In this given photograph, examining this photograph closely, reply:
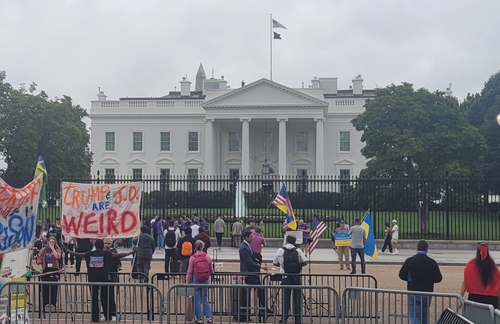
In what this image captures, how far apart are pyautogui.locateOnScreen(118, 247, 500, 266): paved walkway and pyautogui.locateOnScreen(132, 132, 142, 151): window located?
41.4 meters

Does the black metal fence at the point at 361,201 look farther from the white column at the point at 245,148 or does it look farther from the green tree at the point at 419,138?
the white column at the point at 245,148

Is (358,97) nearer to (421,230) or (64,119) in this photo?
Result: (64,119)

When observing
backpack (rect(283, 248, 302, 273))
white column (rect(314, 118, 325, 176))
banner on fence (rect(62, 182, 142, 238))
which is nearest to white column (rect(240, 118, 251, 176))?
white column (rect(314, 118, 325, 176))

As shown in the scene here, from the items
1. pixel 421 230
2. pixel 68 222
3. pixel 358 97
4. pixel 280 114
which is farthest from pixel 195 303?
pixel 358 97

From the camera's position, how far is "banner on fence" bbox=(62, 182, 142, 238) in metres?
10.6

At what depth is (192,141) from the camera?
6481 cm

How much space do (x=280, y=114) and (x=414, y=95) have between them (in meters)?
24.3

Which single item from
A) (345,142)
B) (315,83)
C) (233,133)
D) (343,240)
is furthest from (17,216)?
(315,83)

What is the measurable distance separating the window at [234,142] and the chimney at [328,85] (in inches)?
527

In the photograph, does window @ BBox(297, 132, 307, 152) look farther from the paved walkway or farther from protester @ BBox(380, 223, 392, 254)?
protester @ BBox(380, 223, 392, 254)

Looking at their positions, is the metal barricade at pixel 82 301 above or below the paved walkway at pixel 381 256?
above

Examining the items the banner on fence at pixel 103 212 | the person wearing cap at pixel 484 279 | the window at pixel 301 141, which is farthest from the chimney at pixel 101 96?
the person wearing cap at pixel 484 279

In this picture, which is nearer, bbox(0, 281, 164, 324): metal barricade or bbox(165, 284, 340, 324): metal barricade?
bbox(0, 281, 164, 324): metal barricade

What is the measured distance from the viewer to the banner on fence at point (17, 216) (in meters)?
8.49
